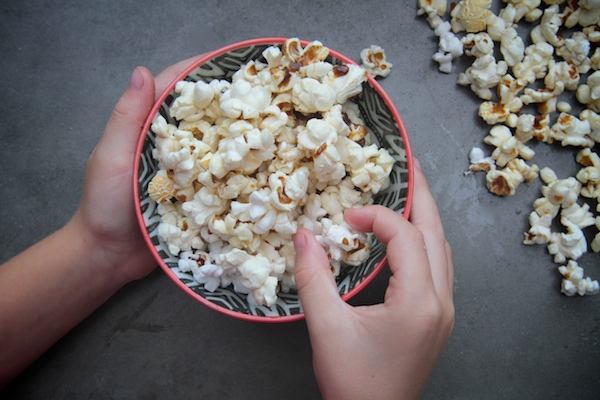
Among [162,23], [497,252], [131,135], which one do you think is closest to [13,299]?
[131,135]

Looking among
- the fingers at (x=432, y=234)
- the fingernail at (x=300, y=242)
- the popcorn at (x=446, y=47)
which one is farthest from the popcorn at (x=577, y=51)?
the fingernail at (x=300, y=242)

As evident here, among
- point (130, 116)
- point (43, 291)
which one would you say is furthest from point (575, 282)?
point (43, 291)

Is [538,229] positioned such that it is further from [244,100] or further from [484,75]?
[244,100]

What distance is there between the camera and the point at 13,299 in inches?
36.3

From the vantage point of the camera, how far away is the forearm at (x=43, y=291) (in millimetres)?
927

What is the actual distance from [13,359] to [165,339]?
0.29m

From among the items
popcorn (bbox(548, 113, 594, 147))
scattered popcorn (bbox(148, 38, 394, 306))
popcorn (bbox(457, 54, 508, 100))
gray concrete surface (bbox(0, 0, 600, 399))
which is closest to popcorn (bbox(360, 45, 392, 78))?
gray concrete surface (bbox(0, 0, 600, 399))

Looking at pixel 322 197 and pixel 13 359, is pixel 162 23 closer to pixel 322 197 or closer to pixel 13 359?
pixel 322 197

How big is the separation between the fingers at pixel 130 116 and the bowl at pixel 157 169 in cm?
7

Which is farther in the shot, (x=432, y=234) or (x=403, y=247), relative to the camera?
(x=432, y=234)

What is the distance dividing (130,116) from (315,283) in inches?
16.9

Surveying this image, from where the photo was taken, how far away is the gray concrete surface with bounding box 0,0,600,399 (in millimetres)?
997

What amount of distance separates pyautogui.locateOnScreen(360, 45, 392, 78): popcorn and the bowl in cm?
23

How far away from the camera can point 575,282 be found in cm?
99
